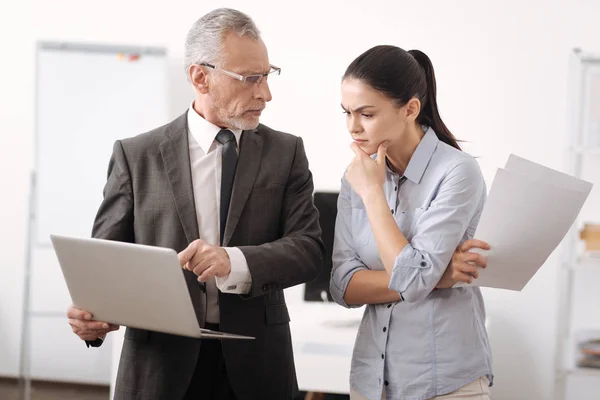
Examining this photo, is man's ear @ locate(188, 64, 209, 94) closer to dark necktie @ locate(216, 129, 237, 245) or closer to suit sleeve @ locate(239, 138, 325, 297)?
dark necktie @ locate(216, 129, 237, 245)

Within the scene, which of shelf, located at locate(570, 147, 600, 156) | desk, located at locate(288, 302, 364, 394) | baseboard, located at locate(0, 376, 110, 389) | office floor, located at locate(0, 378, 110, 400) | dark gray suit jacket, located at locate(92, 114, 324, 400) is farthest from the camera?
baseboard, located at locate(0, 376, 110, 389)

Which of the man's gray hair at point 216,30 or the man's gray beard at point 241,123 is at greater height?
the man's gray hair at point 216,30

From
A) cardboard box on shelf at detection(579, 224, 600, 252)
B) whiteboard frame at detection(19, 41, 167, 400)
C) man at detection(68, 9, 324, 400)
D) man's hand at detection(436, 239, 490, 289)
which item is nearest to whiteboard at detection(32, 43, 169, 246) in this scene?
whiteboard frame at detection(19, 41, 167, 400)

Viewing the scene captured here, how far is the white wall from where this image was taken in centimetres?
421

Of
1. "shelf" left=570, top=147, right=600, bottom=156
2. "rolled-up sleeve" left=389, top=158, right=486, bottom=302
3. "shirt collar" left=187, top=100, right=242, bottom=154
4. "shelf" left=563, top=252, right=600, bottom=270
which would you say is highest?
"shelf" left=570, top=147, right=600, bottom=156

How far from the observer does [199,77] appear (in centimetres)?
181

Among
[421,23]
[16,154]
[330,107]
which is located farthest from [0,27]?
[421,23]

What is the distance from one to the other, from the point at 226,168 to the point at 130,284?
378 millimetres

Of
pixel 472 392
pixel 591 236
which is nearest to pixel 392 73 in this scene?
pixel 472 392

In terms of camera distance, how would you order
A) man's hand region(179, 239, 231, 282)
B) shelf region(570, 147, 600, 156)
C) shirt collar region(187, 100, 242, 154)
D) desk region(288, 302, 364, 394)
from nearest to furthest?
man's hand region(179, 239, 231, 282) → shirt collar region(187, 100, 242, 154) → desk region(288, 302, 364, 394) → shelf region(570, 147, 600, 156)

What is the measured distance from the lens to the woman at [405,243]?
163 cm

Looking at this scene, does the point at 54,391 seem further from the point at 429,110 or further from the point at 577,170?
the point at 429,110

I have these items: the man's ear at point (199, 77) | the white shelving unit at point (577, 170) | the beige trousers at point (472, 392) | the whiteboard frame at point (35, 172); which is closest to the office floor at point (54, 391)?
the whiteboard frame at point (35, 172)

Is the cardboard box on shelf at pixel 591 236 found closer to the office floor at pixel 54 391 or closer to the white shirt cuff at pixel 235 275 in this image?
the white shirt cuff at pixel 235 275
